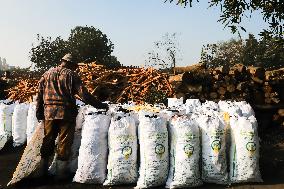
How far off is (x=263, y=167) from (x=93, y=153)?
8.98 ft

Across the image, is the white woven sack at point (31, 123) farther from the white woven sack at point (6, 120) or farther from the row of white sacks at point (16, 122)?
the white woven sack at point (6, 120)

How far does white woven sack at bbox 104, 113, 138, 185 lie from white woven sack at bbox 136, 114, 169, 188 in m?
0.11

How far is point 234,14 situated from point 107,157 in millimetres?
3428

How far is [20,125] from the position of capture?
8211 mm

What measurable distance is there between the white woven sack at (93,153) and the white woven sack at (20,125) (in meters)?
3.40

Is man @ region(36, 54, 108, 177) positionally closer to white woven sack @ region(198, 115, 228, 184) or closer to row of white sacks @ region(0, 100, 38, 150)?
white woven sack @ region(198, 115, 228, 184)

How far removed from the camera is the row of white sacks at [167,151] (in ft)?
16.4

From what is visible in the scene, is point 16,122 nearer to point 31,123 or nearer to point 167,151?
point 31,123

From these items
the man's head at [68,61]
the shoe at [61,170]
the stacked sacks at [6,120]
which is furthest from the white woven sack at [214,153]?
the stacked sacks at [6,120]

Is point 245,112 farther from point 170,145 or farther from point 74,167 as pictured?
point 74,167

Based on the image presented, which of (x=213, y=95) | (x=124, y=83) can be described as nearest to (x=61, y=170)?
(x=213, y=95)

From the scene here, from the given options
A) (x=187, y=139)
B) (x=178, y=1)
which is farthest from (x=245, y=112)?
(x=178, y=1)

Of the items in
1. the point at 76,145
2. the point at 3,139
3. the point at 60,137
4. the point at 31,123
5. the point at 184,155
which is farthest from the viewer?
the point at 3,139

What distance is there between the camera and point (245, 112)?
20.5 feet
